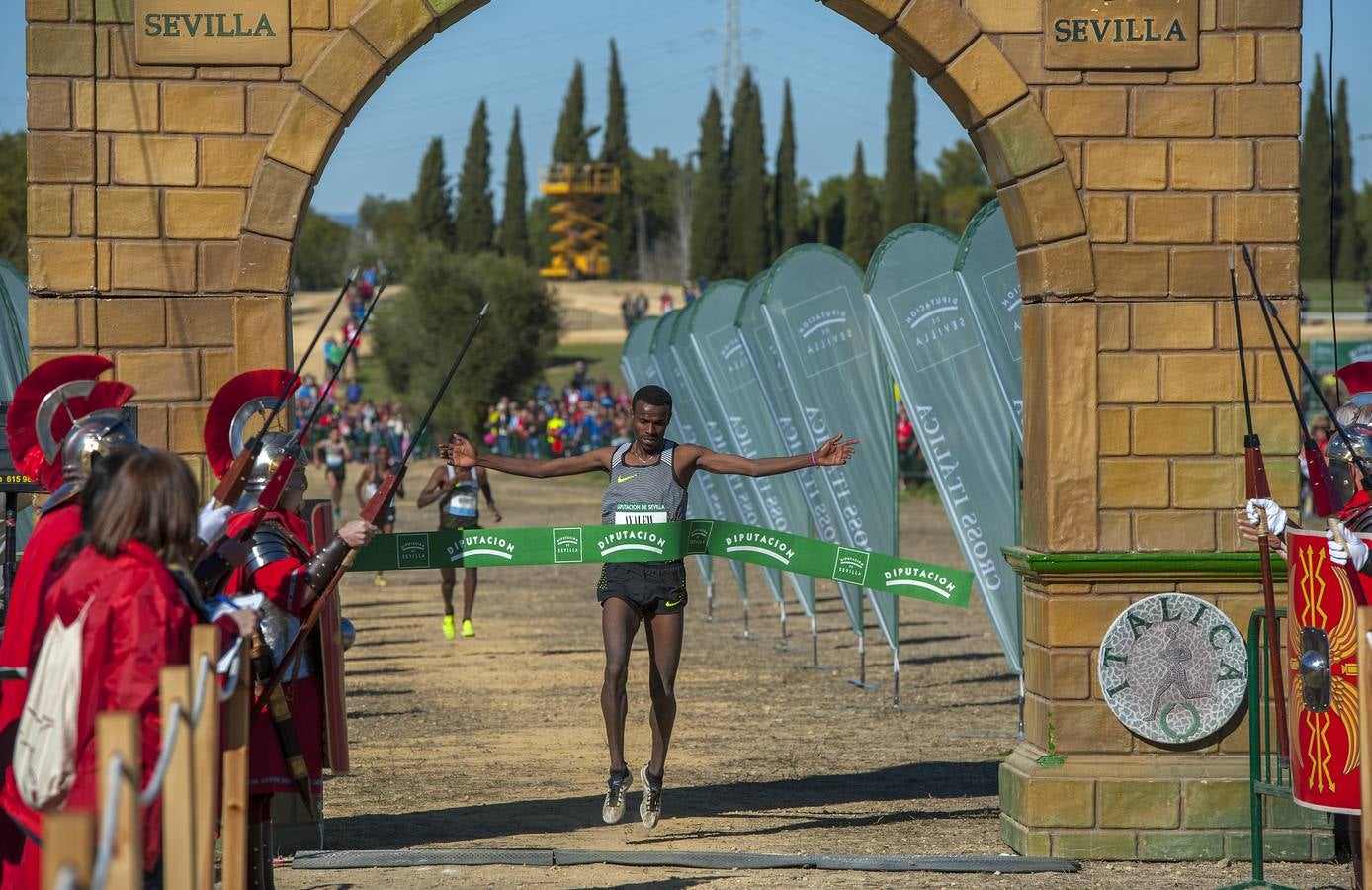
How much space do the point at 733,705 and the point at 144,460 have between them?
8.74 metres

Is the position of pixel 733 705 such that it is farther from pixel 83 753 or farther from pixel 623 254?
pixel 623 254

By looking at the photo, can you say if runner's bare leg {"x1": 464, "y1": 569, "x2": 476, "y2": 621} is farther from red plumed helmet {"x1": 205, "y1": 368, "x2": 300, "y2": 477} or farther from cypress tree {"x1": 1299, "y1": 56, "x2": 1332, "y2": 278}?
cypress tree {"x1": 1299, "y1": 56, "x2": 1332, "y2": 278}

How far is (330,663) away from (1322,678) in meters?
3.79

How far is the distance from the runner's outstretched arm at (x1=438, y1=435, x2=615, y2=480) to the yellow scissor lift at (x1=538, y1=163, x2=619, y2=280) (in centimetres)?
8906

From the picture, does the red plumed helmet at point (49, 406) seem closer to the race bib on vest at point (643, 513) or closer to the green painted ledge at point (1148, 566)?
the race bib on vest at point (643, 513)

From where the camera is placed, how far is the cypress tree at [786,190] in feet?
257

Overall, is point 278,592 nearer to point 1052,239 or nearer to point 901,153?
point 1052,239

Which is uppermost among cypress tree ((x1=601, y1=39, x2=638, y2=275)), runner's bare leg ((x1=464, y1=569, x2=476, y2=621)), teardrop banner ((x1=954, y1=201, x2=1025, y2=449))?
cypress tree ((x1=601, y1=39, x2=638, y2=275))

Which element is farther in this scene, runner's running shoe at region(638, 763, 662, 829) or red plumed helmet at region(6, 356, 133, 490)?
runner's running shoe at region(638, 763, 662, 829)

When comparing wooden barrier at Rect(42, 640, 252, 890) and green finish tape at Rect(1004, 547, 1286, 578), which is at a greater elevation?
green finish tape at Rect(1004, 547, 1286, 578)

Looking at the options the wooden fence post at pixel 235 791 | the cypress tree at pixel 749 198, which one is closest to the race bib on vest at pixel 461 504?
the wooden fence post at pixel 235 791

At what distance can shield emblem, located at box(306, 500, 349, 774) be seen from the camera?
724cm

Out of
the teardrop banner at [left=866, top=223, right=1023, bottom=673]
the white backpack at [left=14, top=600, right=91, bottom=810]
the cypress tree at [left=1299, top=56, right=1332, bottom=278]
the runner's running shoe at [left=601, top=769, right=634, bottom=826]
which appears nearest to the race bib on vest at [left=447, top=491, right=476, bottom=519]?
the teardrop banner at [left=866, top=223, right=1023, bottom=673]

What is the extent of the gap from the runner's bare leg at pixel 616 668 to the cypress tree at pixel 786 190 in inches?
2746
